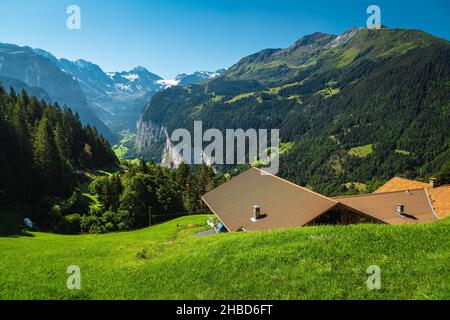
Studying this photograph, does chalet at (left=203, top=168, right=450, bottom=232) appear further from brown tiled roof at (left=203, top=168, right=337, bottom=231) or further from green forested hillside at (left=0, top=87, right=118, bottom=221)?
green forested hillside at (left=0, top=87, right=118, bottom=221)

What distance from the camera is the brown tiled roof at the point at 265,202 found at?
32.0 metres

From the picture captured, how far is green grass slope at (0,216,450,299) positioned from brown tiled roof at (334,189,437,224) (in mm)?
28742

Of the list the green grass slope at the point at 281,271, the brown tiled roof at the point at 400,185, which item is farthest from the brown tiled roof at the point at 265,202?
the brown tiled roof at the point at 400,185

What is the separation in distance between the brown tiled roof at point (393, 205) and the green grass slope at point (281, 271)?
28742 millimetres

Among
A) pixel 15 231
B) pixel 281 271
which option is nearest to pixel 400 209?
pixel 281 271

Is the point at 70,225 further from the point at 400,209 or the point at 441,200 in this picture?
the point at 441,200

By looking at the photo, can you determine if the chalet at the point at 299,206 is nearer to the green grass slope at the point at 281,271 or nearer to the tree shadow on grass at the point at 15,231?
the green grass slope at the point at 281,271

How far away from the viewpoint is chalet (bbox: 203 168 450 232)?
31.6 metres

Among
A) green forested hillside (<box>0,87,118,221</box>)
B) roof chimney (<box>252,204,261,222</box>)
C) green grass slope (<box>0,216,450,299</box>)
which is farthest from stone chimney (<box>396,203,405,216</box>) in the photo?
green forested hillside (<box>0,87,118,221</box>)

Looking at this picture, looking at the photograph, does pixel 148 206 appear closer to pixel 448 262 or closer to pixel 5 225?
pixel 5 225

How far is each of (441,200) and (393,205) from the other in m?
9.64

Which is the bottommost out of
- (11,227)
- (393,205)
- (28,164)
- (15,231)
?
(15,231)

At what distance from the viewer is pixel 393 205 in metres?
49.6
